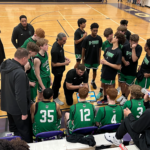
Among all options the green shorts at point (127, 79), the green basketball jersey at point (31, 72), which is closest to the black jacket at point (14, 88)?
the green basketball jersey at point (31, 72)

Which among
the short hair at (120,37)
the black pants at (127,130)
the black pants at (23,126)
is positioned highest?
the short hair at (120,37)

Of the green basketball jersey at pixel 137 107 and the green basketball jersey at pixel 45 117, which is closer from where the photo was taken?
the green basketball jersey at pixel 45 117

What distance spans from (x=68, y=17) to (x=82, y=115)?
11.4m

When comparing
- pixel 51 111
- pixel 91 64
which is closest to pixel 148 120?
pixel 51 111

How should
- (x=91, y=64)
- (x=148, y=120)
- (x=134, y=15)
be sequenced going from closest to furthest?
(x=148, y=120), (x=91, y=64), (x=134, y=15)

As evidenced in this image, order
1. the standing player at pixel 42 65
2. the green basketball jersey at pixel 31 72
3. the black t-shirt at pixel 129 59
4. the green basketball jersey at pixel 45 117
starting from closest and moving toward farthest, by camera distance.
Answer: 1. the green basketball jersey at pixel 45 117
2. the green basketball jersey at pixel 31 72
3. the standing player at pixel 42 65
4. the black t-shirt at pixel 129 59

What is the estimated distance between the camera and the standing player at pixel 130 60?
14.5 feet

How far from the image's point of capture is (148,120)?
8.16 ft

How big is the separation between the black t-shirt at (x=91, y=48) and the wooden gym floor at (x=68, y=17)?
1.61 meters

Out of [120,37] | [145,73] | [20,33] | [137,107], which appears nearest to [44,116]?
[137,107]

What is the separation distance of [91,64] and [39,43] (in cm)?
197

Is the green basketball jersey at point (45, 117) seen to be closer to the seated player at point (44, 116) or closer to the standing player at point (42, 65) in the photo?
the seated player at point (44, 116)

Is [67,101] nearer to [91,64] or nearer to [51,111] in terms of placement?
[91,64]

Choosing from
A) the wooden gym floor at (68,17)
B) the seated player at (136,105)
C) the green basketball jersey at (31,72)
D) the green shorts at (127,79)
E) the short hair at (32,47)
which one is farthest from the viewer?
the wooden gym floor at (68,17)
